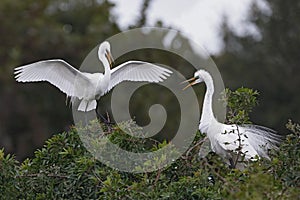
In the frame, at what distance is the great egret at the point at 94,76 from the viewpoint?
6785 millimetres

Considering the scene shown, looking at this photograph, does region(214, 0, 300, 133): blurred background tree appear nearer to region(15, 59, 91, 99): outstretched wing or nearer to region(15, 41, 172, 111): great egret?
region(15, 41, 172, 111): great egret

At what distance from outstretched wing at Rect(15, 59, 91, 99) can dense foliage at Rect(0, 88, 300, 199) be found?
5.74ft

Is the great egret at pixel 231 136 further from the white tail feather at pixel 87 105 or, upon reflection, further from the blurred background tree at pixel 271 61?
the blurred background tree at pixel 271 61

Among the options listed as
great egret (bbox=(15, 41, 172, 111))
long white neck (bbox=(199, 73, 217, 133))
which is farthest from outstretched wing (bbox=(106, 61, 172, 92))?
long white neck (bbox=(199, 73, 217, 133))

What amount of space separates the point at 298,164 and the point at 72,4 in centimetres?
1659

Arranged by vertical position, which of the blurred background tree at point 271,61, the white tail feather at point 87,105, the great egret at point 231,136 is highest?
the great egret at point 231,136

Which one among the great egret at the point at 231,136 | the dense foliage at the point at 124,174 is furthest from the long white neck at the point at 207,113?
the dense foliage at the point at 124,174

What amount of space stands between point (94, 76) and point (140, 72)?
442 mm

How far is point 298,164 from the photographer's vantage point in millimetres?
4195

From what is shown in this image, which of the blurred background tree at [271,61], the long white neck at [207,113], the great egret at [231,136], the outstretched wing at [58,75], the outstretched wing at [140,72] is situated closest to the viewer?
the great egret at [231,136]

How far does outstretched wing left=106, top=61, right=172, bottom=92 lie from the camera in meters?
6.96

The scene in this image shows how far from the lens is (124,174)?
14.8 feet

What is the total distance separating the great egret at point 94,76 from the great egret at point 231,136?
4.04 feet

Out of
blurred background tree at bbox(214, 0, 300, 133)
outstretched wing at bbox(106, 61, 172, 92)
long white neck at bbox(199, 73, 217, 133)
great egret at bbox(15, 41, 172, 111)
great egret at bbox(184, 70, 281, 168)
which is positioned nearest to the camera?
great egret at bbox(184, 70, 281, 168)
